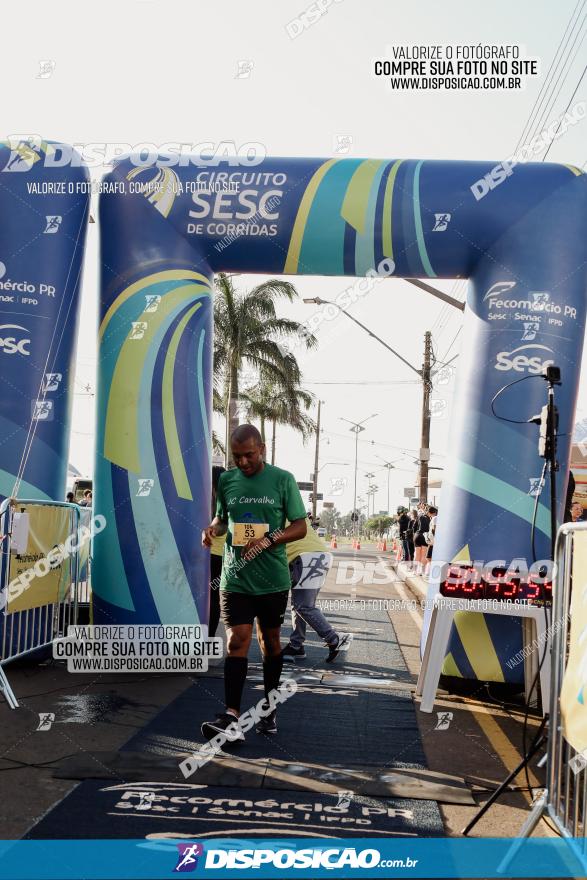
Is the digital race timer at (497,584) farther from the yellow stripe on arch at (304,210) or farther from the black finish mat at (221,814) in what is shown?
the yellow stripe on arch at (304,210)

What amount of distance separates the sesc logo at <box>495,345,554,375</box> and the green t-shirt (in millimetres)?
2519

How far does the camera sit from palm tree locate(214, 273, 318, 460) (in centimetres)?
3238

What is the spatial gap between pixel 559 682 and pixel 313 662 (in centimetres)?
526

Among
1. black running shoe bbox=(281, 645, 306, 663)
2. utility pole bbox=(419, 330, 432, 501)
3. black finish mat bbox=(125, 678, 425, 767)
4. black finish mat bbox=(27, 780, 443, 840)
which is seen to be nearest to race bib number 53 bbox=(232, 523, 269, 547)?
black finish mat bbox=(125, 678, 425, 767)

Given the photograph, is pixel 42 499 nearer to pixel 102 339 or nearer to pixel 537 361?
pixel 102 339

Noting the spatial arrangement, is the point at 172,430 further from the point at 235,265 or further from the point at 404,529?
the point at 404,529

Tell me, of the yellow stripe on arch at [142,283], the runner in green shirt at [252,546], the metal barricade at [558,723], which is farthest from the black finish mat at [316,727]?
the yellow stripe on arch at [142,283]

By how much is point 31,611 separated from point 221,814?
447cm

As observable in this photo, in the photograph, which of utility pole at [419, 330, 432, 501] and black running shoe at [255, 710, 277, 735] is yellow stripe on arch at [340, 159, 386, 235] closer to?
black running shoe at [255, 710, 277, 735]

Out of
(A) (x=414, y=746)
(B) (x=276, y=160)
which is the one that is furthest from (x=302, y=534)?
(B) (x=276, y=160)

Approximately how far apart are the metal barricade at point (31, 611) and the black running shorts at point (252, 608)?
1805 millimetres

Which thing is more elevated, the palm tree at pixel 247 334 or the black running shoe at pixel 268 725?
the palm tree at pixel 247 334

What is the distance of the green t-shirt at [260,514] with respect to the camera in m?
6.22

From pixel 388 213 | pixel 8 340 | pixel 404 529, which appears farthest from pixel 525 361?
pixel 404 529
